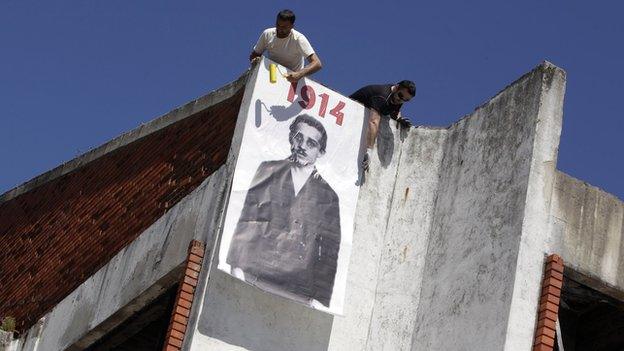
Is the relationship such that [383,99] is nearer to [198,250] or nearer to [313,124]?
[313,124]

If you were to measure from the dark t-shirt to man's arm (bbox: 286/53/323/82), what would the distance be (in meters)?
0.76

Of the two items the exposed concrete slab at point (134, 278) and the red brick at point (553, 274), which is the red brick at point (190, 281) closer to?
the exposed concrete slab at point (134, 278)

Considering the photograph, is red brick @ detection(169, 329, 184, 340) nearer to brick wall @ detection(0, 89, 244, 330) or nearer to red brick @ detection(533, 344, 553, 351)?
brick wall @ detection(0, 89, 244, 330)

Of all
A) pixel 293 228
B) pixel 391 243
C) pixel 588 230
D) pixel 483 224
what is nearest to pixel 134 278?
pixel 293 228

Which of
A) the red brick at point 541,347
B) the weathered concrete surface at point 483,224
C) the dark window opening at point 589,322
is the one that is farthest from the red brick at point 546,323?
the dark window opening at point 589,322

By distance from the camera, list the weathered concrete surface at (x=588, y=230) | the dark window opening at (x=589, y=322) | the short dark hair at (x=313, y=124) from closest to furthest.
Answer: the weathered concrete surface at (x=588, y=230), the short dark hair at (x=313, y=124), the dark window opening at (x=589, y=322)

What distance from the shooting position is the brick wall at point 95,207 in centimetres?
1599

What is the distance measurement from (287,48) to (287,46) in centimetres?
2

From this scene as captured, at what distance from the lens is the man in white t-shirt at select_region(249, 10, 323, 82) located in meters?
15.4

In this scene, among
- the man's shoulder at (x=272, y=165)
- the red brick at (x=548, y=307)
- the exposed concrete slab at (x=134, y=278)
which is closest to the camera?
the red brick at (x=548, y=307)

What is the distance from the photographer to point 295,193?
48.5 ft

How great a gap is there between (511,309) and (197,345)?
3.16m

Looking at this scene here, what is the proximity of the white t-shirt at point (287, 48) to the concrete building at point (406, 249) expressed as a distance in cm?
40

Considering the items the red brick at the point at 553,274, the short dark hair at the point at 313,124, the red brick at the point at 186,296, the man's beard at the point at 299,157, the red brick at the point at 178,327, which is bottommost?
the red brick at the point at 178,327
